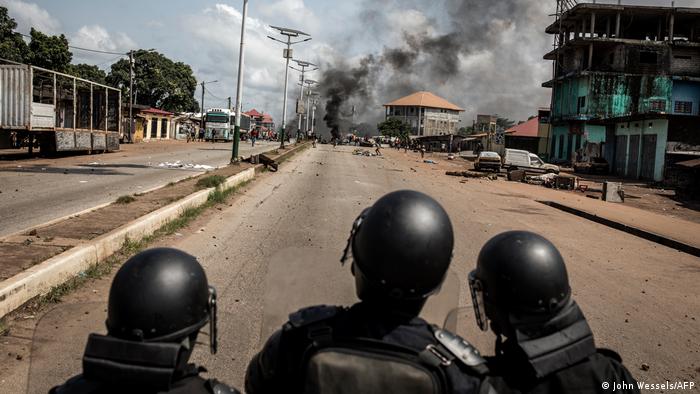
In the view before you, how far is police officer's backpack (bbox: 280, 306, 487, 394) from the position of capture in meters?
1.54

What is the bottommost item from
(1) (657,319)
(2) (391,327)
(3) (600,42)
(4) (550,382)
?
(1) (657,319)

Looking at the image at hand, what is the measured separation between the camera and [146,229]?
8133mm

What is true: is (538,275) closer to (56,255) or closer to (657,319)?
(657,319)

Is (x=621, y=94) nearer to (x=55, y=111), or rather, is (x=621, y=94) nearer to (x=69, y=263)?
(x=55, y=111)

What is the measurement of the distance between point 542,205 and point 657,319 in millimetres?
10893

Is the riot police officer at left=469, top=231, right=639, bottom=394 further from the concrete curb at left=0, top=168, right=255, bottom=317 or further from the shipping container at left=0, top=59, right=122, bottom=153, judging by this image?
the shipping container at left=0, top=59, right=122, bottom=153

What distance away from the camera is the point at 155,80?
64.6 m

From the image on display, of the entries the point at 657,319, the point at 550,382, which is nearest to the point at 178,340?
the point at 550,382

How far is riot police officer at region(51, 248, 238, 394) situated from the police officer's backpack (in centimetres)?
31

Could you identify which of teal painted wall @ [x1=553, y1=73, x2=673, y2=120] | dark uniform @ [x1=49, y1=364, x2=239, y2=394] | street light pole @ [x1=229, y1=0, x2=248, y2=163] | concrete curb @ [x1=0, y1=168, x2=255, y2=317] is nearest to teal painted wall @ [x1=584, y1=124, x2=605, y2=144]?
teal painted wall @ [x1=553, y1=73, x2=673, y2=120]

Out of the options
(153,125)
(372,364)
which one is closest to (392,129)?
(153,125)

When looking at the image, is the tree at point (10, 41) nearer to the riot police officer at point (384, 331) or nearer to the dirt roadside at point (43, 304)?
the dirt roadside at point (43, 304)

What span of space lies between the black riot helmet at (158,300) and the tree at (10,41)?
1642 inches

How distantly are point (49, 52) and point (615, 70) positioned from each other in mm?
42125
